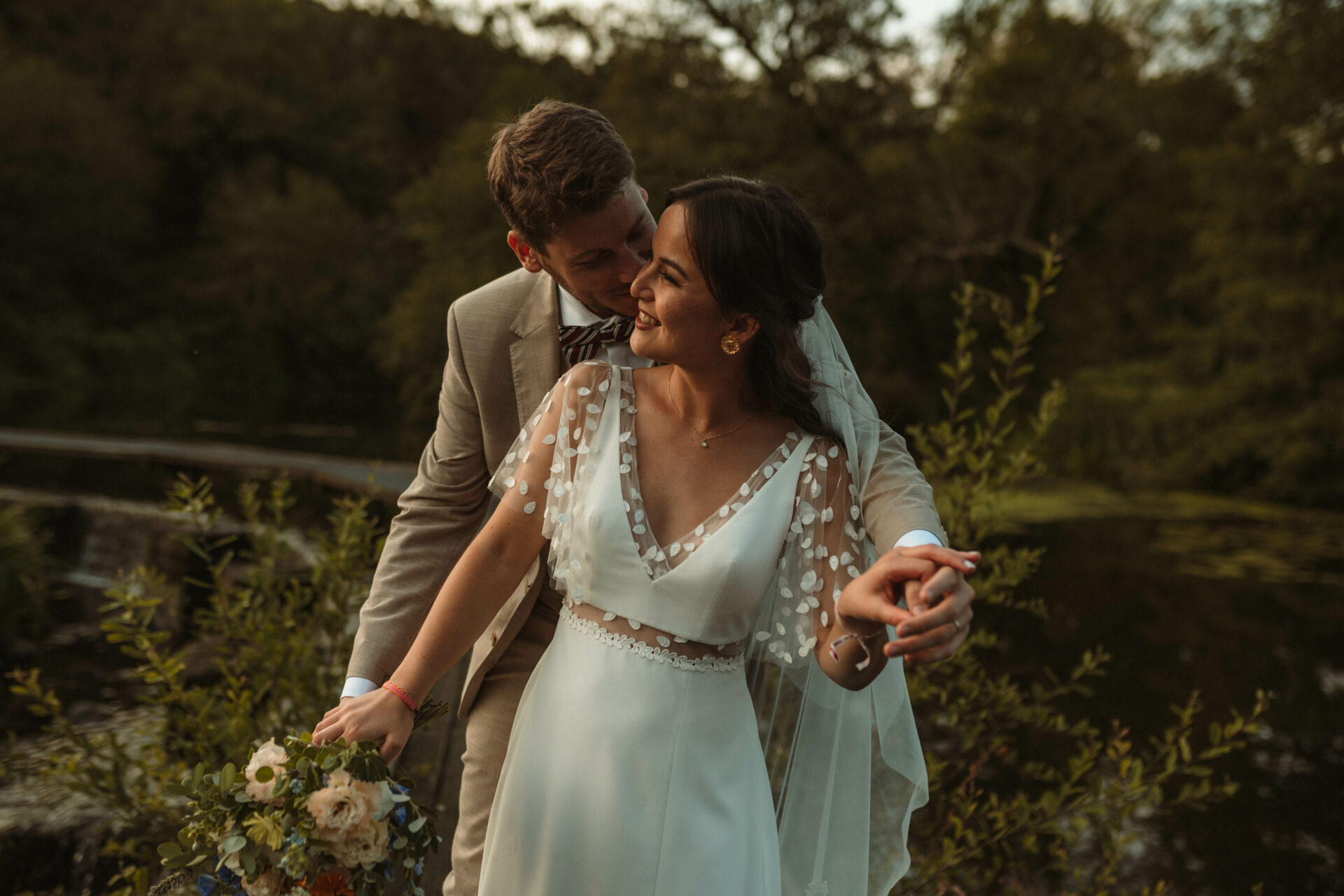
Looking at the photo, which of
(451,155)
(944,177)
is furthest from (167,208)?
(944,177)

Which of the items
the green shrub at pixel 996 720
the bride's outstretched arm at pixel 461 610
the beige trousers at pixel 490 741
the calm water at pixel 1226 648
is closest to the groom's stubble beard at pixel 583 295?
the bride's outstretched arm at pixel 461 610

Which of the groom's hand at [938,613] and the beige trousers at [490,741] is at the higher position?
the groom's hand at [938,613]

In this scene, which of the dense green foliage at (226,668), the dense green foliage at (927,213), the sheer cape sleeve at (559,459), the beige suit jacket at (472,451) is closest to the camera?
the sheer cape sleeve at (559,459)

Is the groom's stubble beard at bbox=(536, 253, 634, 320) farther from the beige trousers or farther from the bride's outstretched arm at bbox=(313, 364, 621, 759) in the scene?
the beige trousers

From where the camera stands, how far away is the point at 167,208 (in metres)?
33.8

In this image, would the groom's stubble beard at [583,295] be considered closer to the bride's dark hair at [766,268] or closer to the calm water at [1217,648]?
the bride's dark hair at [766,268]

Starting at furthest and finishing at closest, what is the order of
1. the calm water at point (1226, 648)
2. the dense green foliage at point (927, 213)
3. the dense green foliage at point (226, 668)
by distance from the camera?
the dense green foliage at point (927, 213)
the calm water at point (1226, 648)
the dense green foliage at point (226, 668)

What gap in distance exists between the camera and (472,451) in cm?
235

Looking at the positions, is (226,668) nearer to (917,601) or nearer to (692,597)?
(692,597)

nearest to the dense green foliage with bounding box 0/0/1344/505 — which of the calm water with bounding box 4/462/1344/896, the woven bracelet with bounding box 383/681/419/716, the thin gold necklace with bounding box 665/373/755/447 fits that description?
the calm water with bounding box 4/462/1344/896

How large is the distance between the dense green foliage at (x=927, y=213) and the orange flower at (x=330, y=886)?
482 inches

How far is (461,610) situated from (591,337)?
731 millimetres

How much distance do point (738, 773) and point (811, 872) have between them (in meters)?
0.32

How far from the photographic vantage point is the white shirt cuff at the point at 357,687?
6.59ft
